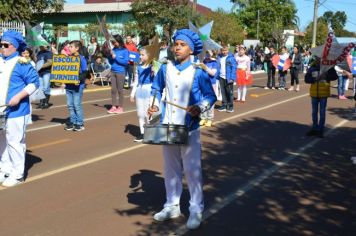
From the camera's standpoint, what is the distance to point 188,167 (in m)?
5.43

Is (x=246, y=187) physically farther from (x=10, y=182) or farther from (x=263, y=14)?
(x=263, y=14)

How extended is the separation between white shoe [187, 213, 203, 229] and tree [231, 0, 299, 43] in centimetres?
6836

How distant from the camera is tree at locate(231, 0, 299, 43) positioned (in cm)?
7403

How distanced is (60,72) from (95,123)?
1575 mm

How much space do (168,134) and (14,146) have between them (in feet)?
8.61

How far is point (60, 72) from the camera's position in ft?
37.7

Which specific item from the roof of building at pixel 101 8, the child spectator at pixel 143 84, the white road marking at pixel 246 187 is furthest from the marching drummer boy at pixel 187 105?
the roof of building at pixel 101 8

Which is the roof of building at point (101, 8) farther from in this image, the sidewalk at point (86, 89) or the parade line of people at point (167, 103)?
the parade line of people at point (167, 103)

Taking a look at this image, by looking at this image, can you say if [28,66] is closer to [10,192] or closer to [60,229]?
[10,192]

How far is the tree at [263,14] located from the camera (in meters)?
74.0

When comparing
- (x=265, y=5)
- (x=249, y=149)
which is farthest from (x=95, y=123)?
(x=265, y=5)

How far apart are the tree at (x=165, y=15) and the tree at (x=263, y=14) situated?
125 ft

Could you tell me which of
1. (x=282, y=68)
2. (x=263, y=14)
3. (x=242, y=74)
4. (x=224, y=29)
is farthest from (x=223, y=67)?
(x=263, y=14)

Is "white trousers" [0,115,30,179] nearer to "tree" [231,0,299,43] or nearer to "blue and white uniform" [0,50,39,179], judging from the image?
"blue and white uniform" [0,50,39,179]
